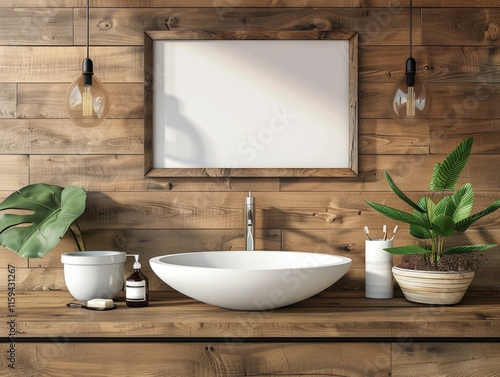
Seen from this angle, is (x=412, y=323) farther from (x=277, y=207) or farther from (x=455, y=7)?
(x=455, y=7)

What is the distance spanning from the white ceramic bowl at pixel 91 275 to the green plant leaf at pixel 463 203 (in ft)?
3.07

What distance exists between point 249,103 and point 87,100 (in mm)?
489

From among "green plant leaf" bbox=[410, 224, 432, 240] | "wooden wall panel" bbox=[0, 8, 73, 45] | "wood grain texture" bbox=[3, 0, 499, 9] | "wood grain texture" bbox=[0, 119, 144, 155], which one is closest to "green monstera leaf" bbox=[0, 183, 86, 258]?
"wood grain texture" bbox=[0, 119, 144, 155]

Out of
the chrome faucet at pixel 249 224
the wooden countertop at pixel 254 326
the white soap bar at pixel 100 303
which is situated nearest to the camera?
the wooden countertop at pixel 254 326

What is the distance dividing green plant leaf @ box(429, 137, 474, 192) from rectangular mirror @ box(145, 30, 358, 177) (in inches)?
11.5

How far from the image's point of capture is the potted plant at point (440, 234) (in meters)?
1.42

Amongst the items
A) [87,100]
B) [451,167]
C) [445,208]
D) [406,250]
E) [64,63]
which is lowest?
[406,250]

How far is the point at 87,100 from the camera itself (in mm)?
1597

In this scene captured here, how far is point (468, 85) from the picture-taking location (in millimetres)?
1731

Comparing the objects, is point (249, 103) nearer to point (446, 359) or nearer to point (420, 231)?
point (420, 231)

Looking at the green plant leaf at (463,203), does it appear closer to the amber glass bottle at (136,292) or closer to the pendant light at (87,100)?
the amber glass bottle at (136,292)

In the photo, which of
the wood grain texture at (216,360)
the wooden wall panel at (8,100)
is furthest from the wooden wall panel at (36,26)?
the wood grain texture at (216,360)

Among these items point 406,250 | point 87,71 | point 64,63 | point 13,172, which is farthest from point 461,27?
point 13,172

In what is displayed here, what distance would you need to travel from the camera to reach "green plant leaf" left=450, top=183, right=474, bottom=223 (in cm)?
148
